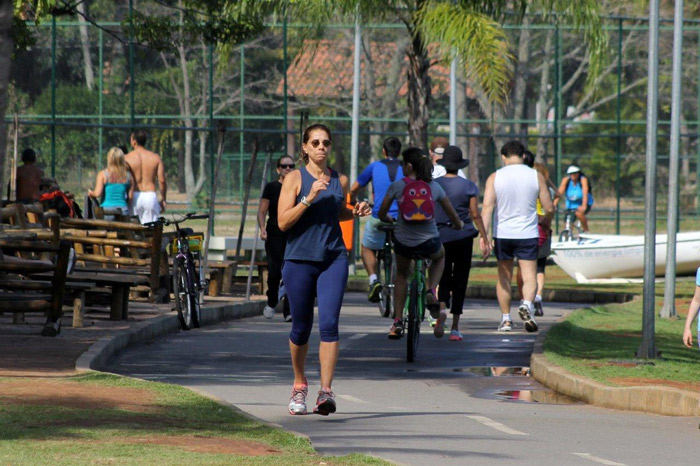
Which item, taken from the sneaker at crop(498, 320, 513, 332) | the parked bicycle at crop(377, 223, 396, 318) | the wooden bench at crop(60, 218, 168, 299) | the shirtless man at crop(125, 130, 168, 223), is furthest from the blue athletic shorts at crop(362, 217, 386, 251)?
the shirtless man at crop(125, 130, 168, 223)

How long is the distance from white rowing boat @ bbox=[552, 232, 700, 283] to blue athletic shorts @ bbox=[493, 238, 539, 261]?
990 cm

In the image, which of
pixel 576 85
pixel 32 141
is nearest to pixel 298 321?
pixel 32 141

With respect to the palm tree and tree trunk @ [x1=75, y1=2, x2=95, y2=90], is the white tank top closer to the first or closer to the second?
the palm tree

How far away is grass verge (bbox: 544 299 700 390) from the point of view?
11297 mm

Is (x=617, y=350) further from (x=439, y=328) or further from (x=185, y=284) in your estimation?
(x=185, y=284)

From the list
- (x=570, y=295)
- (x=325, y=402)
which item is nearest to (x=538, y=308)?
(x=570, y=295)

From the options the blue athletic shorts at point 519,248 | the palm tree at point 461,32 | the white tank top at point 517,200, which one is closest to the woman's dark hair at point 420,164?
the white tank top at point 517,200

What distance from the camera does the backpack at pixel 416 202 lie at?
1334 cm

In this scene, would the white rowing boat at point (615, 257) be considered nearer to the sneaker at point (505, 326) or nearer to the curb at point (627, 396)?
the sneaker at point (505, 326)

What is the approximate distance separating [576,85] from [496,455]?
2128 inches

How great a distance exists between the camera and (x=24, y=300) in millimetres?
13219

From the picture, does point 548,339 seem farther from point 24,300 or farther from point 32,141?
point 32,141

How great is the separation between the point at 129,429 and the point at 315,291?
202cm

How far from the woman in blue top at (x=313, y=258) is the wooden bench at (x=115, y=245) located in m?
7.14
